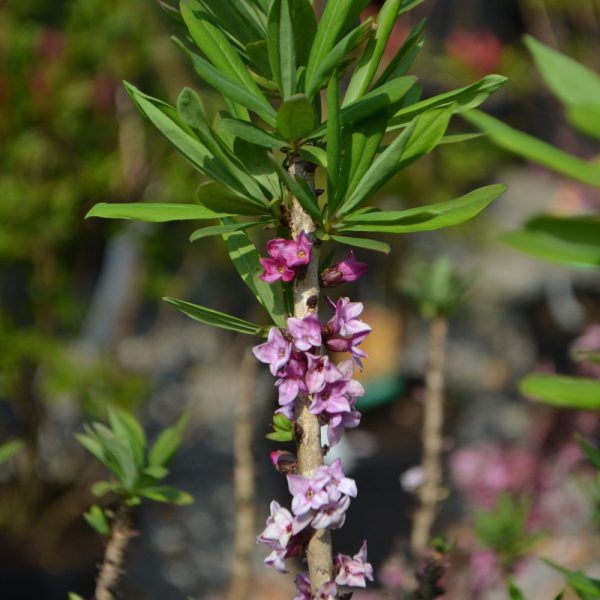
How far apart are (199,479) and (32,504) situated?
141 centimetres

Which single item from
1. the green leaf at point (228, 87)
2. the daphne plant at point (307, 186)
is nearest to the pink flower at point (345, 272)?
the daphne plant at point (307, 186)

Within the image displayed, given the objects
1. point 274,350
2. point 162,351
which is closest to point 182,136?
point 274,350

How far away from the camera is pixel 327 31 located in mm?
583

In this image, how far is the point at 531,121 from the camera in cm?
760

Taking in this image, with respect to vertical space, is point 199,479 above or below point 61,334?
below

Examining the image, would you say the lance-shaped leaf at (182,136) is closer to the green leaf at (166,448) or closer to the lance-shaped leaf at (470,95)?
the lance-shaped leaf at (470,95)

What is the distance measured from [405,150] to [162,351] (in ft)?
15.2

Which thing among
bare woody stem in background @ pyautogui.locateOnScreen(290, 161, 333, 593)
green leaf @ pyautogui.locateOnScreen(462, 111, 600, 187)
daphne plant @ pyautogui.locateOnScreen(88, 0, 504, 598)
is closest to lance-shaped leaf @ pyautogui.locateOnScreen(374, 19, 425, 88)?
daphne plant @ pyautogui.locateOnScreen(88, 0, 504, 598)

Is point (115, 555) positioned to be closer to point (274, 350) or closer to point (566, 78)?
point (274, 350)

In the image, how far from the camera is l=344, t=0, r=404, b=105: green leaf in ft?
1.93

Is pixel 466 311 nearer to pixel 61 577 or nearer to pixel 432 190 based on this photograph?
pixel 432 190

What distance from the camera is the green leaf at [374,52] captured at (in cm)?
59

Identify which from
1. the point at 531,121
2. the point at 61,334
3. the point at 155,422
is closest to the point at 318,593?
the point at 61,334

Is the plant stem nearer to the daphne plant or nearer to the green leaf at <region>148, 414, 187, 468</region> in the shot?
the green leaf at <region>148, 414, 187, 468</region>
